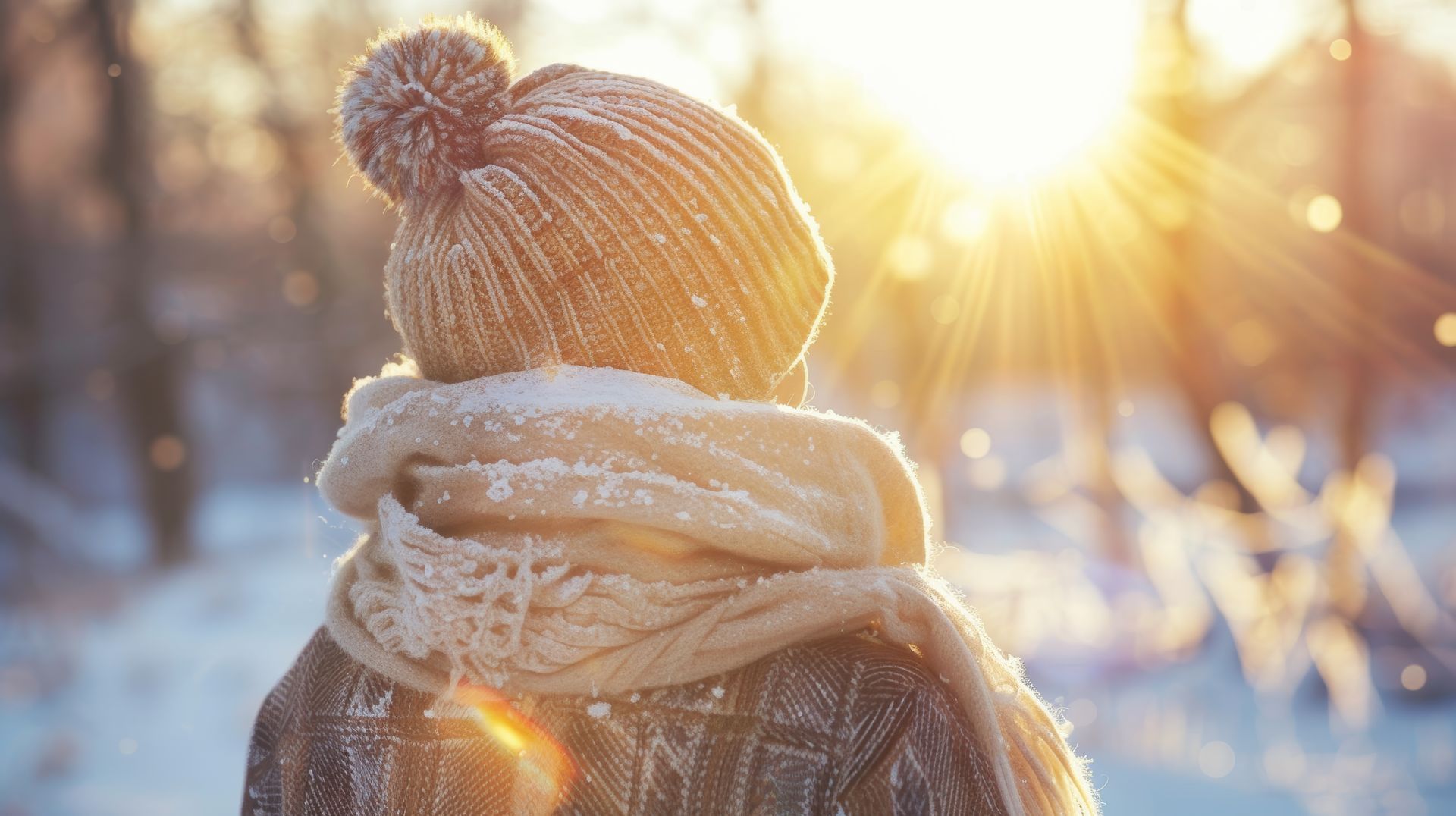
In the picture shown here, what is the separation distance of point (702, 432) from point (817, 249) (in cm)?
40

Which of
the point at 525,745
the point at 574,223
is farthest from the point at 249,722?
the point at 574,223

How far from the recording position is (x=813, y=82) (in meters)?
11.4

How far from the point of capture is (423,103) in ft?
4.66

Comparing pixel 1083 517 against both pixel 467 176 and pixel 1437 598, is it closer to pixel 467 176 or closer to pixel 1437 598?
pixel 1437 598

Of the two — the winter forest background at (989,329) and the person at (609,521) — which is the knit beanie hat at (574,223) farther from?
the winter forest background at (989,329)

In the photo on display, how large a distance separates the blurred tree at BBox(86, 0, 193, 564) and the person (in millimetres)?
10451

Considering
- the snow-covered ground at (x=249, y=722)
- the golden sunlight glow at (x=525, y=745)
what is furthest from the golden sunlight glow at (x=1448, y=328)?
the golden sunlight glow at (x=525, y=745)

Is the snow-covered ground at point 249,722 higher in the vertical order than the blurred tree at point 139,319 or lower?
lower

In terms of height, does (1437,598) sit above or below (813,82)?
below

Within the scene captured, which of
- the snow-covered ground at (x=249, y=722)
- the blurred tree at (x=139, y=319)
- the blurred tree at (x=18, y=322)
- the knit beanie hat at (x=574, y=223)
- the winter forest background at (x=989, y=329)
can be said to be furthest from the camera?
the blurred tree at (x=18, y=322)

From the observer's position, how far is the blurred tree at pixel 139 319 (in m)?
10.4

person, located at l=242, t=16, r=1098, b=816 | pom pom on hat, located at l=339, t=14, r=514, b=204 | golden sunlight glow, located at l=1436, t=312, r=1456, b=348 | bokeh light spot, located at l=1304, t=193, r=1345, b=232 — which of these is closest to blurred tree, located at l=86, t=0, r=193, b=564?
bokeh light spot, located at l=1304, t=193, r=1345, b=232

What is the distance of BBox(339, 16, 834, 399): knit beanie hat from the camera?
1343mm

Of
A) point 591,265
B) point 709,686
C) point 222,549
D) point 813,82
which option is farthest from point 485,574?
point 222,549
